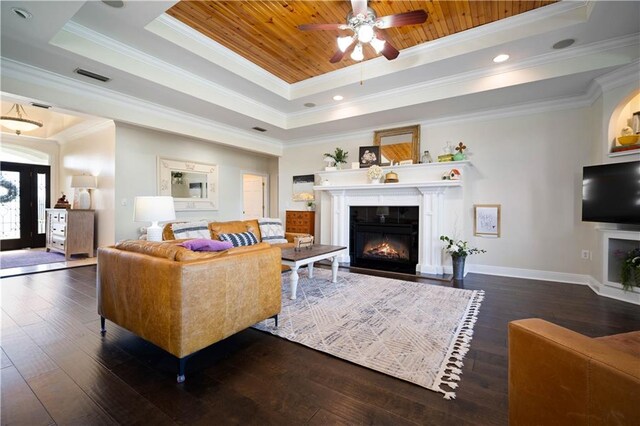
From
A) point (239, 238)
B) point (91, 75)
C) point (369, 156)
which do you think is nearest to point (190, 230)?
point (239, 238)

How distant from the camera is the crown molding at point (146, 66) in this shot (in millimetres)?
3051

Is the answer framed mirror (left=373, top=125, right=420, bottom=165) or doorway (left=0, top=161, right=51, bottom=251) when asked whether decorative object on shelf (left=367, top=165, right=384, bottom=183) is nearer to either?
framed mirror (left=373, top=125, right=420, bottom=165)

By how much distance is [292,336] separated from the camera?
7.90 feet

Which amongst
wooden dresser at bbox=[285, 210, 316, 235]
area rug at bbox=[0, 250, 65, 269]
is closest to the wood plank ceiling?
wooden dresser at bbox=[285, 210, 316, 235]

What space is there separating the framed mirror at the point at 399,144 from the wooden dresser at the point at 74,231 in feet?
19.7

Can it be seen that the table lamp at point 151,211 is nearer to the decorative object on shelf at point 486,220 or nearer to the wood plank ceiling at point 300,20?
the wood plank ceiling at point 300,20

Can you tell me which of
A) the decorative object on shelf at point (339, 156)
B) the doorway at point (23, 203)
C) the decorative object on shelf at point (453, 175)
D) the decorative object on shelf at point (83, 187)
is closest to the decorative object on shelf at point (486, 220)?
the decorative object on shelf at point (453, 175)

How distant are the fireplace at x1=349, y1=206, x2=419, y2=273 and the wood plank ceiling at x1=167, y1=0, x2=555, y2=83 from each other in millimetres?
2730

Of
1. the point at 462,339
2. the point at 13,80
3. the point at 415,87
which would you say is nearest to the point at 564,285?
the point at 462,339

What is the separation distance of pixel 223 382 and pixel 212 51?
3.88m

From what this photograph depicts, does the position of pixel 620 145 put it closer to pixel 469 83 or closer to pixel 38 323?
pixel 469 83

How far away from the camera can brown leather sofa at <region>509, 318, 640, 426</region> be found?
0.84 metres

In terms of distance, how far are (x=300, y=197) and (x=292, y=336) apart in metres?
4.57

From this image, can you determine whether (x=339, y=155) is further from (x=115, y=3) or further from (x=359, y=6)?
(x=115, y=3)
